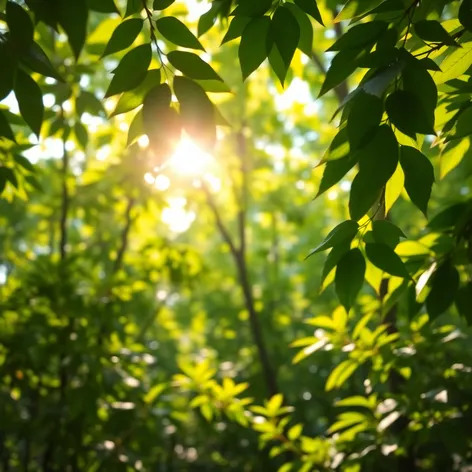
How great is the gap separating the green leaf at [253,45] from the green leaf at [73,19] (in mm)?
312

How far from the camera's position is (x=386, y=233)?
0.99 m

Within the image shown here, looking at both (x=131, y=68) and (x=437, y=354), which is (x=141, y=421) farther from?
(x=131, y=68)

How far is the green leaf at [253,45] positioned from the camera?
99 centimetres

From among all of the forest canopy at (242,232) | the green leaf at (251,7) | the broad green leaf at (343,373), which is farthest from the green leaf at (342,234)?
the broad green leaf at (343,373)

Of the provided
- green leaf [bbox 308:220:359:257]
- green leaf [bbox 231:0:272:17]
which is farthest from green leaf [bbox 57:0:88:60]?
green leaf [bbox 308:220:359:257]

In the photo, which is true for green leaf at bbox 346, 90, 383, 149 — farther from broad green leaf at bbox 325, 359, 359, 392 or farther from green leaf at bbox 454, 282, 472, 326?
broad green leaf at bbox 325, 359, 359, 392

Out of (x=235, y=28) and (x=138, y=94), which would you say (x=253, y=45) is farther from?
(x=138, y=94)

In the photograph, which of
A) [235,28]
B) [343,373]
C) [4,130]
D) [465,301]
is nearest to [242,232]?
[343,373]

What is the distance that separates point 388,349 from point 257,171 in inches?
87.3

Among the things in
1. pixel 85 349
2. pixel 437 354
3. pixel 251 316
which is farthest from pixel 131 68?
pixel 251 316

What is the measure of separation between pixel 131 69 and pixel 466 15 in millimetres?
524

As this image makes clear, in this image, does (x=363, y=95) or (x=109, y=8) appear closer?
(x=363, y=95)

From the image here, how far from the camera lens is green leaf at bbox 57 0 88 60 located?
757mm

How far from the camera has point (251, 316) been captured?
3115 mm
